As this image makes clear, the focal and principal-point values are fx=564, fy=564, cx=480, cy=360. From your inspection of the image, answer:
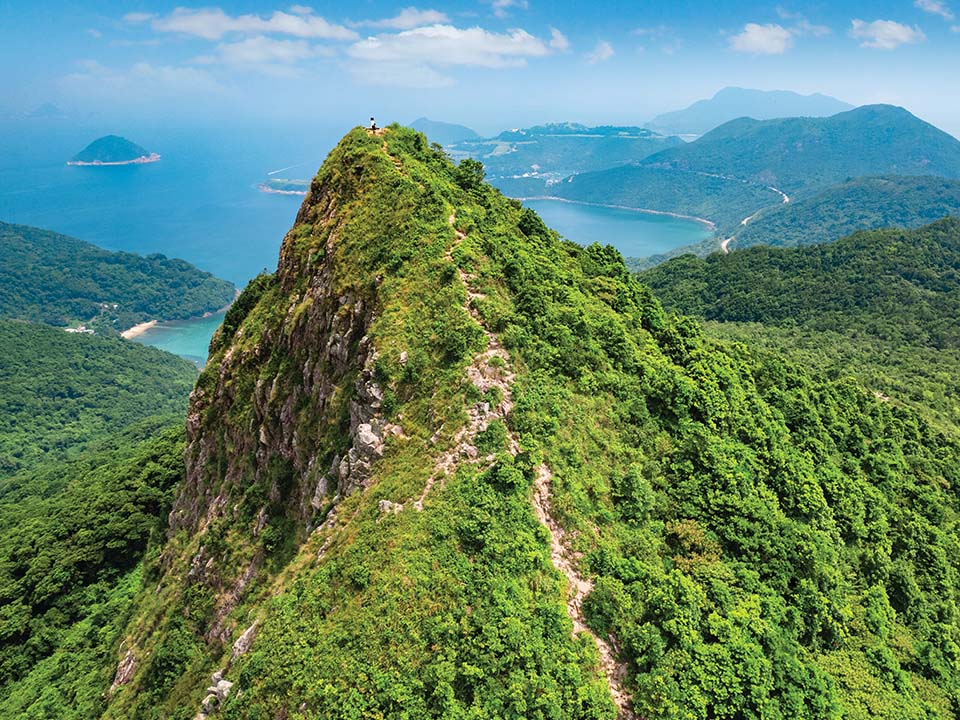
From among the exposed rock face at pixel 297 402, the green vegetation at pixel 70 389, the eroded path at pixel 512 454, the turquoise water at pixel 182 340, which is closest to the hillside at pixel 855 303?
the eroded path at pixel 512 454

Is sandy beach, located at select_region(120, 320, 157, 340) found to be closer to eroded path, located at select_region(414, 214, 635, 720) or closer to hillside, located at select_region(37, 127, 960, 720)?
hillside, located at select_region(37, 127, 960, 720)

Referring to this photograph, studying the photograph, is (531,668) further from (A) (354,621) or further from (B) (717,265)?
(B) (717,265)

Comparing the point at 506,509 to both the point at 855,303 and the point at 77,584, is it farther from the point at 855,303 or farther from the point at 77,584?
the point at 855,303

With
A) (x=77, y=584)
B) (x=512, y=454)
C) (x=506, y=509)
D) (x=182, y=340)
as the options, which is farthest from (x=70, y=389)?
(x=506, y=509)

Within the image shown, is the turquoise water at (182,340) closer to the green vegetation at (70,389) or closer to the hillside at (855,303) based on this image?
the green vegetation at (70,389)

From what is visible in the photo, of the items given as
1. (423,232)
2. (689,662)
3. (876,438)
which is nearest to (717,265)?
(876,438)

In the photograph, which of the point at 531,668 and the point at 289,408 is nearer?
the point at 531,668
